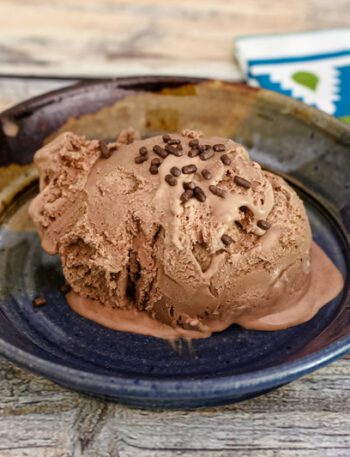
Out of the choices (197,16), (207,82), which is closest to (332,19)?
(197,16)

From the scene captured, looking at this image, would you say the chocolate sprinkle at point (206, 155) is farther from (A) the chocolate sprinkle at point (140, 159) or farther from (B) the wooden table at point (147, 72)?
(B) the wooden table at point (147, 72)

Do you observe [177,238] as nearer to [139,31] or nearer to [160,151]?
[160,151]

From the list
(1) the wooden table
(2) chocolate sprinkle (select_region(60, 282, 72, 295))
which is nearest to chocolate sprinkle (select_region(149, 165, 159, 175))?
(2) chocolate sprinkle (select_region(60, 282, 72, 295))

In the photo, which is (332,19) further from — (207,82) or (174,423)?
(174,423)

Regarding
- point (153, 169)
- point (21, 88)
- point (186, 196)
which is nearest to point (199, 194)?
point (186, 196)

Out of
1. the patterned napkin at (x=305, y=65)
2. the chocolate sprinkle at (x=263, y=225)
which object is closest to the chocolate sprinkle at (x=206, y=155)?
the chocolate sprinkle at (x=263, y=225)

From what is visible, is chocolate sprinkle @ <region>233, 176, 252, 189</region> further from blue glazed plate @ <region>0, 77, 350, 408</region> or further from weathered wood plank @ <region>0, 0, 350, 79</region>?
weathered wood plank @ <region>0, 0, 350, 79</region>
